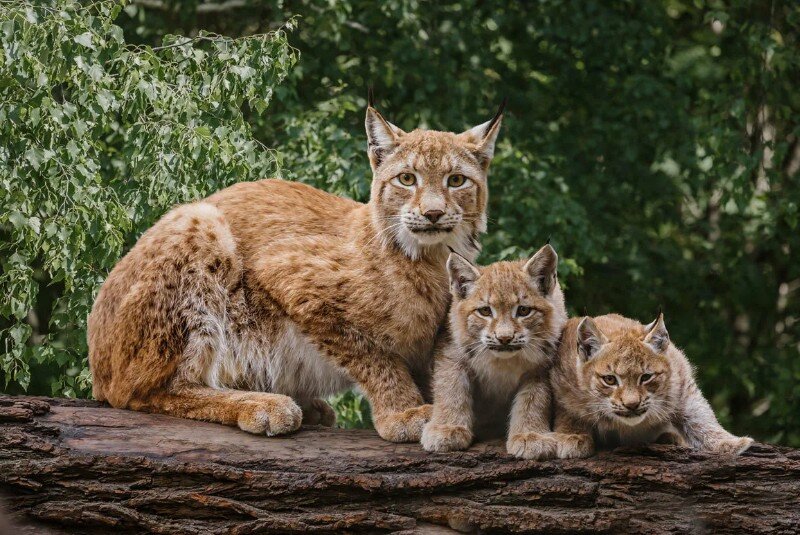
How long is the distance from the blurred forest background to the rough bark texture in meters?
2.36

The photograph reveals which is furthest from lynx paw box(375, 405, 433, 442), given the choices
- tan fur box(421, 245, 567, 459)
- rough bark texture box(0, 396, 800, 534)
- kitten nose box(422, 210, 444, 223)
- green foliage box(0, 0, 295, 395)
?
green foliage box(0, 0, 295, 395)

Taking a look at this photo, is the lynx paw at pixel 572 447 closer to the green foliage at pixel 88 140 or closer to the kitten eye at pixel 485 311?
the kitten eye at pixel 485 311

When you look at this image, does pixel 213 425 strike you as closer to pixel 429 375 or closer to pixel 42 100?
pixel 429 375

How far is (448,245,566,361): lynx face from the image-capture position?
6055mm

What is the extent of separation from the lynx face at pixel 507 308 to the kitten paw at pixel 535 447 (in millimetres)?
460

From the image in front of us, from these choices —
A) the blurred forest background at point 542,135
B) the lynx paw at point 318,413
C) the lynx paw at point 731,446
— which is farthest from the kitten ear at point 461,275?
the blurred forest background at point 542,135

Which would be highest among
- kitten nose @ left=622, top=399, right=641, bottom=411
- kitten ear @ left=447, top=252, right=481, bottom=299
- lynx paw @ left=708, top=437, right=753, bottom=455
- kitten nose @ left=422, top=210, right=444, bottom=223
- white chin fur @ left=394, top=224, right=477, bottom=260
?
kitten nose @ left=422, top=210, right=444, bottom=223

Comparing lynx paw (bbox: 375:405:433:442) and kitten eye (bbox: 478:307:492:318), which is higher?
kitten eye (bbox: 478:307:492:318)

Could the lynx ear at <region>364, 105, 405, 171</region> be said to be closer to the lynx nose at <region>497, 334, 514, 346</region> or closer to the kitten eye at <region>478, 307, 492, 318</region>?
the kitten eye at <region>478, 307, 492, 318</region>

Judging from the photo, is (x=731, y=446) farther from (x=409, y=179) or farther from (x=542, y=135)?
(x=542, y=135)

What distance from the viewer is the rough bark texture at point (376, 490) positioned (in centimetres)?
554

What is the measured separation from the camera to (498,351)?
6.03 m

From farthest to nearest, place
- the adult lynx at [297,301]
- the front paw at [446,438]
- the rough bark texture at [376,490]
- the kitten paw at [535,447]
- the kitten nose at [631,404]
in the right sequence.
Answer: the adult lynx at [297,301]
the front paw at [446,438]
the kitten paw at [535,447]
the kitten nose at [631,404]
the rough bark texture at [376,490]

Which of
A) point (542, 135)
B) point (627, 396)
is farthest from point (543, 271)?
point (542, 135)
